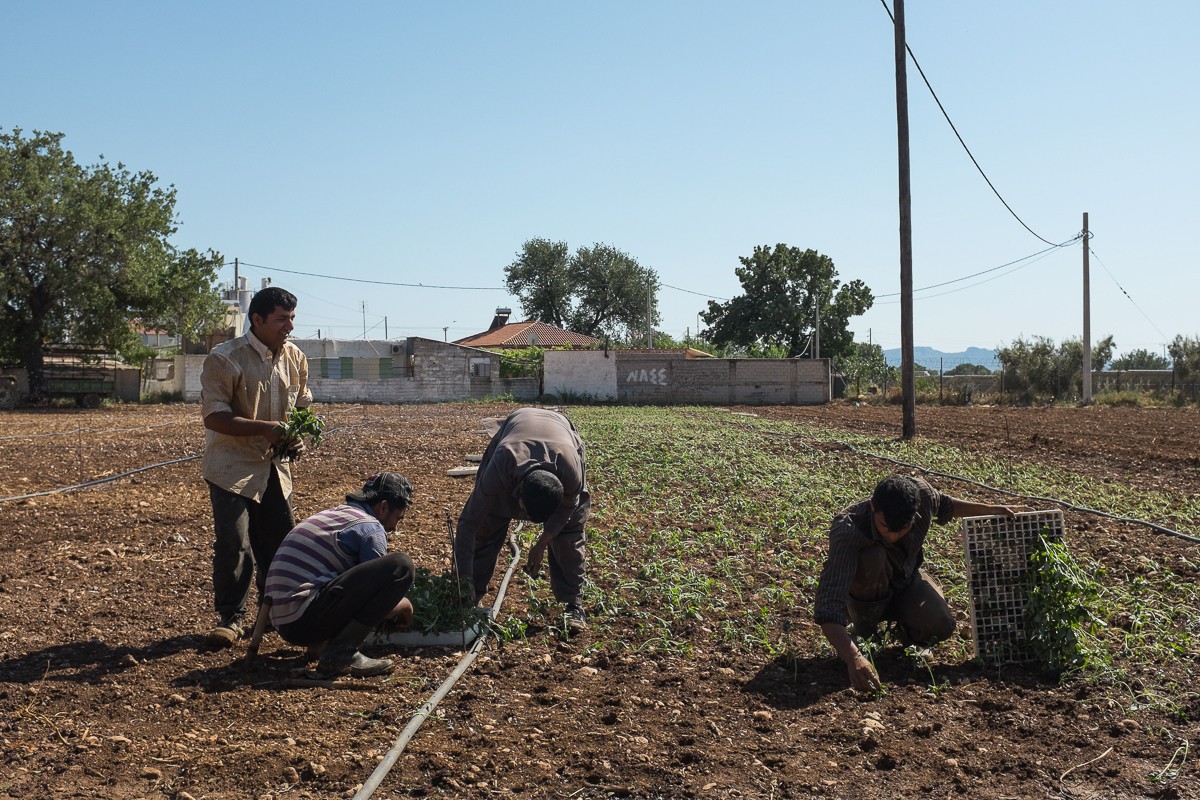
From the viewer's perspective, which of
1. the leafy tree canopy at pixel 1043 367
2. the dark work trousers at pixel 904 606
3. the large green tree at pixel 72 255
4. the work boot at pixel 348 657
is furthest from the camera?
the leafy tree canopy at pixel 1043 367

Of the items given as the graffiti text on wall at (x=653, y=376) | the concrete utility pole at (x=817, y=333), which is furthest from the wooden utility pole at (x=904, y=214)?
the concrete utility pole at (x=817, y=333)

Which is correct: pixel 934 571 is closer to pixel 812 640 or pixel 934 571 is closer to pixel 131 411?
pixel 812 640

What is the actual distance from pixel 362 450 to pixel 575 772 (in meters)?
15.4

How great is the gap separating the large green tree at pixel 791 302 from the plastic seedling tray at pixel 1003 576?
63.1 m

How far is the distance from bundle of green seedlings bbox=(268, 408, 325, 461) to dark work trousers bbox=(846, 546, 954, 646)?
3.17 meters

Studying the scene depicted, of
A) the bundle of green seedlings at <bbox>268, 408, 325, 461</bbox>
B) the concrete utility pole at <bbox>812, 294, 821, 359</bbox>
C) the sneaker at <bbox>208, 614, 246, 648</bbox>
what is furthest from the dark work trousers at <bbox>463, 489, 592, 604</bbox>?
the concrete utility pole at <bbox>812, 294, 821, 359</bbox>

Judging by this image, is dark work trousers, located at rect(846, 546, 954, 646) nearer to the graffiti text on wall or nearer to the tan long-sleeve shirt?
the tan long-sleeve shirt

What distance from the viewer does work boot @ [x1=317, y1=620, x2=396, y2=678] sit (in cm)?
522

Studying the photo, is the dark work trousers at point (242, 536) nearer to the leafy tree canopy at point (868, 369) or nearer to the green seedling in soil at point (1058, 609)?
the green seedling in soil at point (1058, 609)

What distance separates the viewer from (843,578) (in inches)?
200

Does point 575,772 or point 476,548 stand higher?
point 476,548

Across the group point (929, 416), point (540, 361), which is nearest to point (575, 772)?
point (929, 416)

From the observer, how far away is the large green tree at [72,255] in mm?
34531

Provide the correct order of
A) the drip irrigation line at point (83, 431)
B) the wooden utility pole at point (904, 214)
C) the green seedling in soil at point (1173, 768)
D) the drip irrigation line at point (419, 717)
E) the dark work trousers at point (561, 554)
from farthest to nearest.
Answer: the drip irrigation line at point (83, 431)
the wooden utility pole at point (904, 214)
the dark work trousers at point (561, 554)
the green seedling in soil at point (1173, 768)
the drip irrigation line at point (419, 717)
